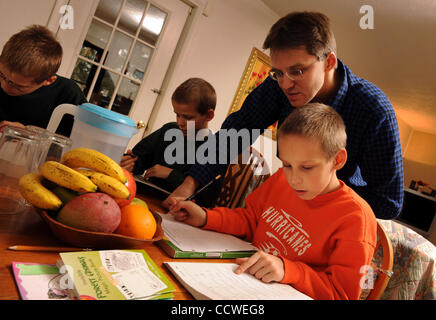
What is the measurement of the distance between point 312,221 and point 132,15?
3.17m

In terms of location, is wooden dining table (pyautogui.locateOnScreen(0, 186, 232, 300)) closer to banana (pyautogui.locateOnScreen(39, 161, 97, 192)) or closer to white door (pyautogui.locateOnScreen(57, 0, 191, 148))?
banana (pyautogui.locateOnScreen(39, 161, 97, 192))

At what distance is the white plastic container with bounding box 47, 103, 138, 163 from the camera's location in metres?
0.81

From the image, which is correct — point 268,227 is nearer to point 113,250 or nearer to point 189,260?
point 189,260

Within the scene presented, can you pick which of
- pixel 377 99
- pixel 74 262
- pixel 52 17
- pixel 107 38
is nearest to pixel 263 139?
pixel 107 38

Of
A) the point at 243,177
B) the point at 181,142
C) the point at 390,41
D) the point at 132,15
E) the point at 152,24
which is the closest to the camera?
the point at 243,177

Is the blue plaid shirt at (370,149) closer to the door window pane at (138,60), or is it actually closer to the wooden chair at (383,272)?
the wooden chair at (383,272)

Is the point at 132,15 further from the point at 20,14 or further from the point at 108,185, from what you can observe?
the point at 108,185

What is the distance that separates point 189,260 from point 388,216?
0.74 m

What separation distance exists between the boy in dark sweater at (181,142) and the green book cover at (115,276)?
A: 0.91m

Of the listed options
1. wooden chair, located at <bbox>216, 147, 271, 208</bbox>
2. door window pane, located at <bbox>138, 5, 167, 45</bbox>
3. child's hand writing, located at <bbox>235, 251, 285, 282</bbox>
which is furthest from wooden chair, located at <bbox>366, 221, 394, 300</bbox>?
door window pane, located at <bbox>138, 5, 167, 45</bbox>

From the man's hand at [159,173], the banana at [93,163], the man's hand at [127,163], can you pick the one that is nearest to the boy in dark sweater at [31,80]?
the man's hand at [127,163]

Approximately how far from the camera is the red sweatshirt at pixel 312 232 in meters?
0.70

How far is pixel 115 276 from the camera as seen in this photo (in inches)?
18.4

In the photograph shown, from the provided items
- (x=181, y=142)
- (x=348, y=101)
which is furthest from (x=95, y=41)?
(x=348, y=101)
